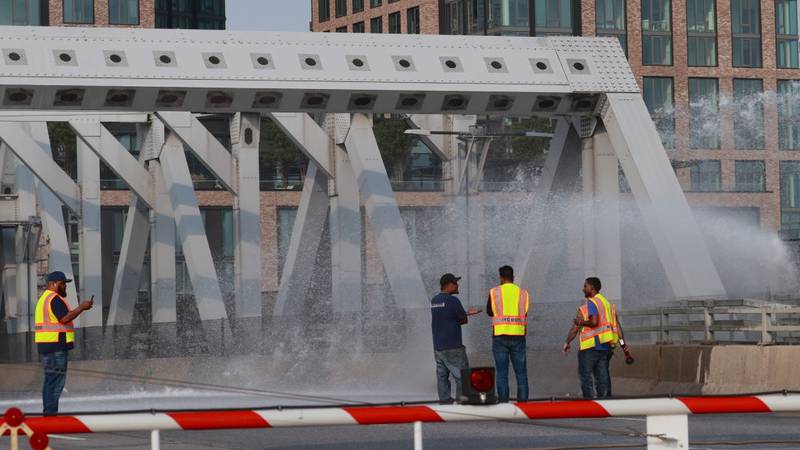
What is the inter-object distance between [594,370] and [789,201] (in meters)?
80.6

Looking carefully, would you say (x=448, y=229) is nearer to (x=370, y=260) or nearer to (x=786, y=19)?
(x=370, y=260)

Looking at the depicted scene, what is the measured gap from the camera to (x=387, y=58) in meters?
30.6

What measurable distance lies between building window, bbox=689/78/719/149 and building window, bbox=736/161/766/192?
2.46m

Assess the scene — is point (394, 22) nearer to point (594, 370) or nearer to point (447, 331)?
point (594, 370)

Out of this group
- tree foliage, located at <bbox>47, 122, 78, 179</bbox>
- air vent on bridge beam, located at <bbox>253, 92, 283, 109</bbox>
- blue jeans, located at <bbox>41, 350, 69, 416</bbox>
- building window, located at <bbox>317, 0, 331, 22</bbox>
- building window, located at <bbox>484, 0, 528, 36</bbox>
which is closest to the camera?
blue jeans, located at <bbox>41, 350, 69, 416</bbox>

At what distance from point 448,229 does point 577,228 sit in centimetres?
5017

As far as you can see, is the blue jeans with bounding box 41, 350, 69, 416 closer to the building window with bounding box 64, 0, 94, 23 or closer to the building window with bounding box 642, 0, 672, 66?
the building window with bounding box 64, 0, 94, 23

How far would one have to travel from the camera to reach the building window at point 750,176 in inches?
3821

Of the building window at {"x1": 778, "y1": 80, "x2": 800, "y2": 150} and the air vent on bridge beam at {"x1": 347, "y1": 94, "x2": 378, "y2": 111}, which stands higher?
the building window at {"x1": 778, "y1": 80, "x2": 800, "y2": 150}

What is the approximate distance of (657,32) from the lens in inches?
3831

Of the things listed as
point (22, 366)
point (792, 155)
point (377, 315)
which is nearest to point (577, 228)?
point (22, 366)

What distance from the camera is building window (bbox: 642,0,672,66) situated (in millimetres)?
→ 97062

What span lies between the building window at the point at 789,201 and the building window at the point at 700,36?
22.5 ft

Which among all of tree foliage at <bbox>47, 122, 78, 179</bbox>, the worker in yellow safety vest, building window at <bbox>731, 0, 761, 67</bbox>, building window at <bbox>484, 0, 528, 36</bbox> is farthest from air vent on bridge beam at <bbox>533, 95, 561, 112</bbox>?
building window at <bbox>731, 0, 761, 67</bbox>
